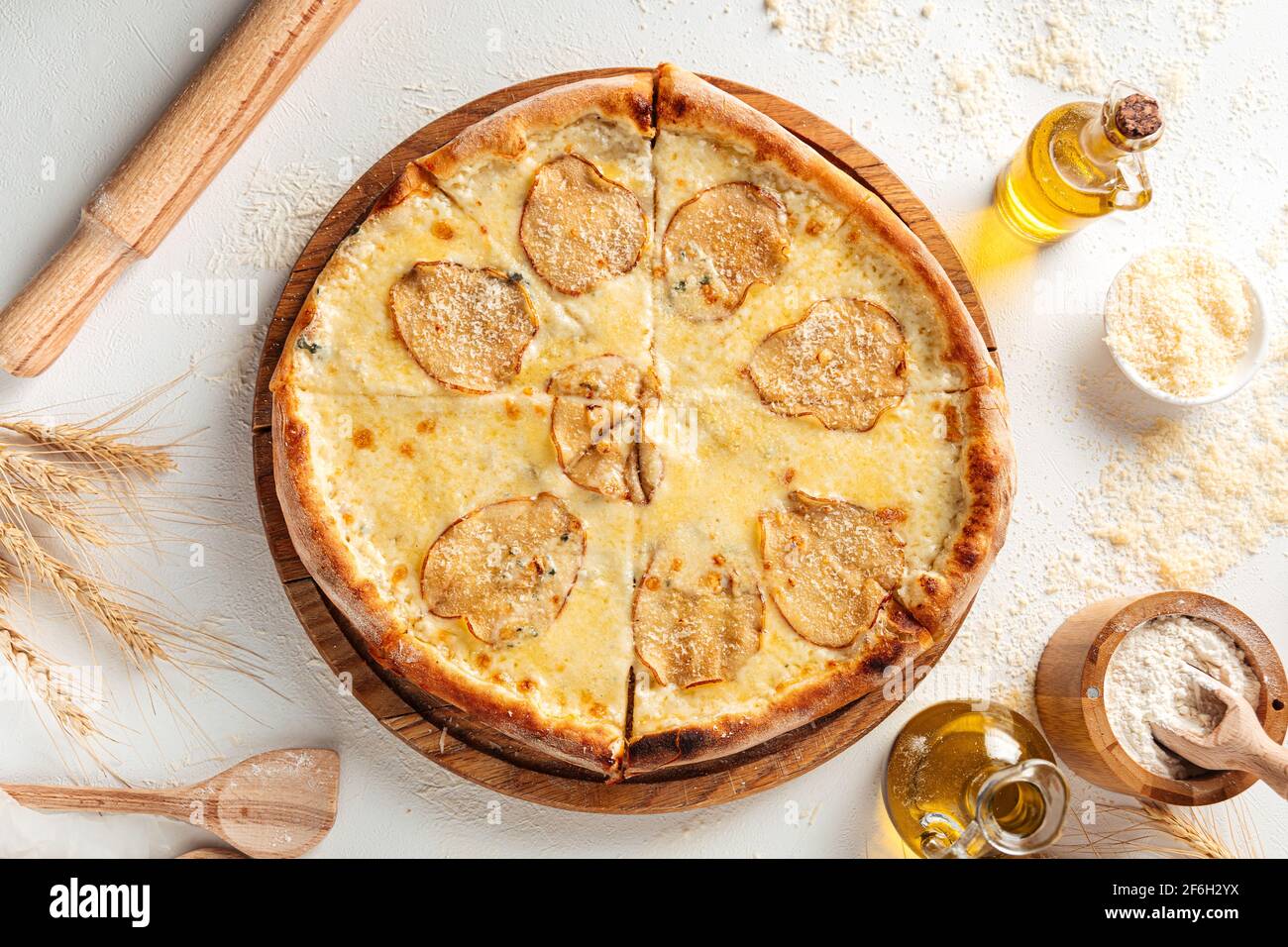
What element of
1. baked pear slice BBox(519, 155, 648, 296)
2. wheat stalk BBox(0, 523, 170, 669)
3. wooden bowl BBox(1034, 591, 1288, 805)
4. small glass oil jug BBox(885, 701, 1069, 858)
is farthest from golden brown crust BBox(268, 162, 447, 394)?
wooden bowl BBox(1034, 591, 1288, 805)

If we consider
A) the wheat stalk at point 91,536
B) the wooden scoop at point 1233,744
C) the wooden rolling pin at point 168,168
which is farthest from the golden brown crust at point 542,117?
the wooden scoop at point 1233,744

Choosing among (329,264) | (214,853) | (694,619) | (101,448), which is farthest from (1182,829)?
(101,448)

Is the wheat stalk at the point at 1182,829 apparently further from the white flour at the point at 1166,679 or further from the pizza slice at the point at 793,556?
the pizza slice at the point at 793,556

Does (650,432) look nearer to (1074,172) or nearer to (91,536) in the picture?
(1074,172)

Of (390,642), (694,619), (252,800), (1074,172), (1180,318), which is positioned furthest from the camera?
(1180,318)

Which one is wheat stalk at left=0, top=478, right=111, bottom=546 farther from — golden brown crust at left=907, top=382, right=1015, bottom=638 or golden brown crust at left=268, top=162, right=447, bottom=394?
golden brown crust at left=907, top=382, right=1015, bottom=638

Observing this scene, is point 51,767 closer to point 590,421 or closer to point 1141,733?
point 590,421
